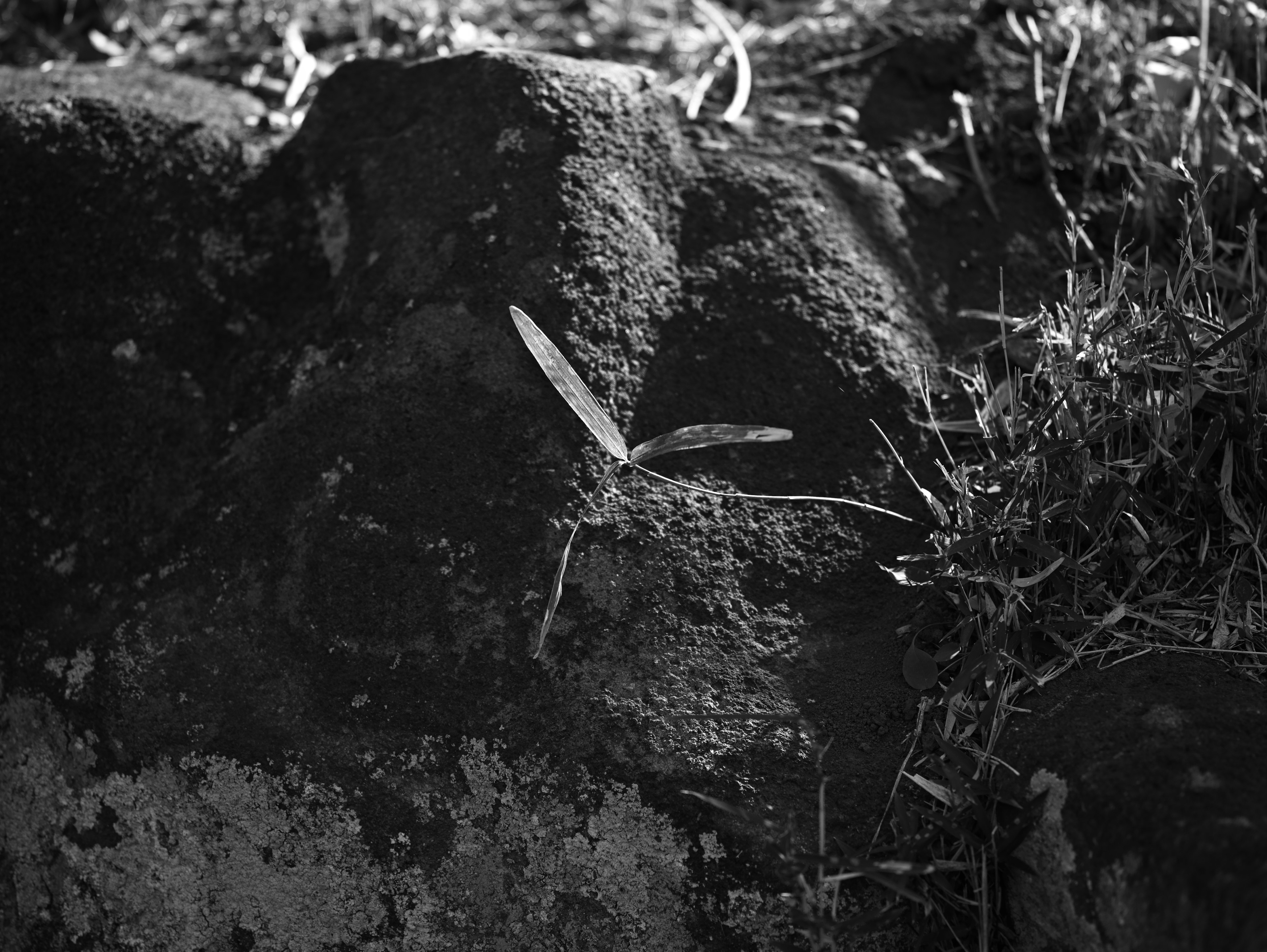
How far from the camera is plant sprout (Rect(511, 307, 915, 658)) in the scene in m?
1.40

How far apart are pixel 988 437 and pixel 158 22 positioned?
2448mm

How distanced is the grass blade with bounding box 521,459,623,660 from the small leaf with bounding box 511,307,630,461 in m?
0.03

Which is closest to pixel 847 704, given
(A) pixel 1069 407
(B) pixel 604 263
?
(A) pixel 1069 407

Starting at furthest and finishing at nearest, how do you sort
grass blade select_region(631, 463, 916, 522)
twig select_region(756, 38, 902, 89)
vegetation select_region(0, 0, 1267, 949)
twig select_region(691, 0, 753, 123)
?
twig select_region(756, 38, 902, 89)
twig select_region(691, 0, 753, 123)
grass blade select_region(631, 463, 916, 522)
vegetation select_region(0, 0, 1267, 949)

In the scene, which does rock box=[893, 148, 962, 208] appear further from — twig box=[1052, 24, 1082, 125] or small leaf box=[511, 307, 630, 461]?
small leaf box=[511, 307, 630, 461]

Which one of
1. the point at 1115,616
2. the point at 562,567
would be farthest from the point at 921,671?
the point at 562,567

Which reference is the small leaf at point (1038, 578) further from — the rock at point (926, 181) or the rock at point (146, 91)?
the rock at point (146, 91)

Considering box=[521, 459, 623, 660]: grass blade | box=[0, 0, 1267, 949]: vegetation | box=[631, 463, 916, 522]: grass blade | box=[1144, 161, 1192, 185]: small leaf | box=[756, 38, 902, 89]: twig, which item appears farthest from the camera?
box=[756, 38, 902, 89]: twig

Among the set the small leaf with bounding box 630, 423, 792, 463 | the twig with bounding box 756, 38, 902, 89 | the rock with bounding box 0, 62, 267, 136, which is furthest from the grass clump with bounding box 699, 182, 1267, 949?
the rock with bounding box 0, 62, 267, 136

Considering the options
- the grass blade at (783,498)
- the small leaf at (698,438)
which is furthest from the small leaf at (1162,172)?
the small leaf at (698,438)

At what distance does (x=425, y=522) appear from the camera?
145 cm

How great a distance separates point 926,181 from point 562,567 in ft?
3.53

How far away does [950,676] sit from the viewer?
4.50 ft

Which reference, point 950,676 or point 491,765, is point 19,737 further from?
point 950,676
